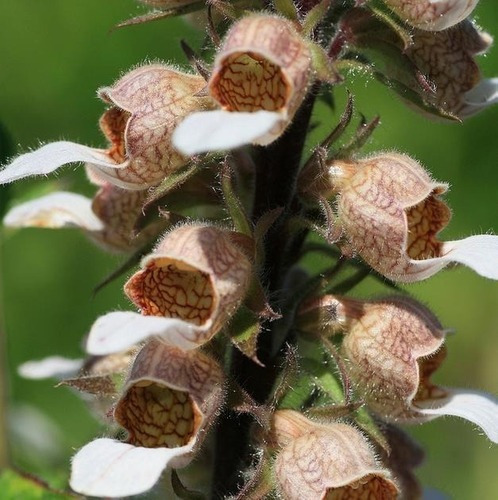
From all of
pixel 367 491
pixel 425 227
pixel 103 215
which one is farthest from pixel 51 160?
pixel 367 491

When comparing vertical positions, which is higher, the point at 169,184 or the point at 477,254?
the point at 169,184

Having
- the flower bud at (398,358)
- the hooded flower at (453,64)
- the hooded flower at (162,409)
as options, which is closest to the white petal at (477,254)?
the flower bud at (398,358)

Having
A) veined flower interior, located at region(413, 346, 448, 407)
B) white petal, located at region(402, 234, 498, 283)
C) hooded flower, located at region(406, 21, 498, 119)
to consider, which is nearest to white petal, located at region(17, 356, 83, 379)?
veined flower interior, located at region(413, 346, 448, 407)

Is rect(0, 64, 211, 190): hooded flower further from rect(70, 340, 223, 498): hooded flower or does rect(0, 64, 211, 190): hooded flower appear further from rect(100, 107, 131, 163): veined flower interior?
rect(70, 340, 223, 498): hooded flower

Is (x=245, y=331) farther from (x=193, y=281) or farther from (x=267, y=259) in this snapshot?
(x=267, y=259)

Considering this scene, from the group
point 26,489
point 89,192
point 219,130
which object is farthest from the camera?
point 89,192

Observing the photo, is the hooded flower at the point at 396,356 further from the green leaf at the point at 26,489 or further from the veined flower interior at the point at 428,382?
the green leaf at the point at 26,489

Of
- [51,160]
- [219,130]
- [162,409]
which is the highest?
[219,130]
